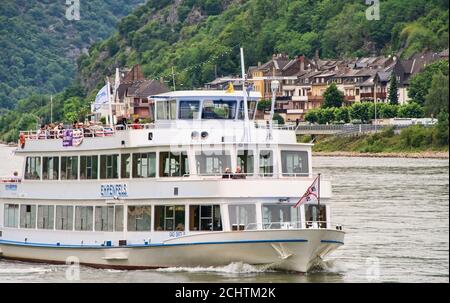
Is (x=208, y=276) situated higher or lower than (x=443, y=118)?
lower

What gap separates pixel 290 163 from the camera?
45094 millimetres

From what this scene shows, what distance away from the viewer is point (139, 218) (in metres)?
45.2

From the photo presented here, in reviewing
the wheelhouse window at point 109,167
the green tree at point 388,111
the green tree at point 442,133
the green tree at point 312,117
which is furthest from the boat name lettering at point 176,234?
the green tree at point 312,117

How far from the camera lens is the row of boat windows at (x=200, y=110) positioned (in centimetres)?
4624

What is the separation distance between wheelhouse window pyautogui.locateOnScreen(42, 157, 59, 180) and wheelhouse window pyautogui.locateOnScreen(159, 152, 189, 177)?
5234mm

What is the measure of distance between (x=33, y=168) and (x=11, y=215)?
2147 millimetres

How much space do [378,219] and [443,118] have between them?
213 ft

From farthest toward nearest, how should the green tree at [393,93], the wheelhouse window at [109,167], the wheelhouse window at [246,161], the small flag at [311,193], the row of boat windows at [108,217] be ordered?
the green tree at [393,93]
the wheelhouse window at [109,167]
the wheelhouse window at [246,161]
the row of boat windows at [108,217]
the small flag at [311,193]

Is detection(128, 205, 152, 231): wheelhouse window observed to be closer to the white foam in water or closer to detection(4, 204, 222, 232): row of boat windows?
detection(4, 204, 222, 232): row of boat windows

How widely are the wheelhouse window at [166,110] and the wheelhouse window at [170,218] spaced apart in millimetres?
3271

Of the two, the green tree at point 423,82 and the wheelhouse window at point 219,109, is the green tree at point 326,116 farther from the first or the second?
the wheelhouse window at point 219,109

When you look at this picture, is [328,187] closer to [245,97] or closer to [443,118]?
[245,97]
